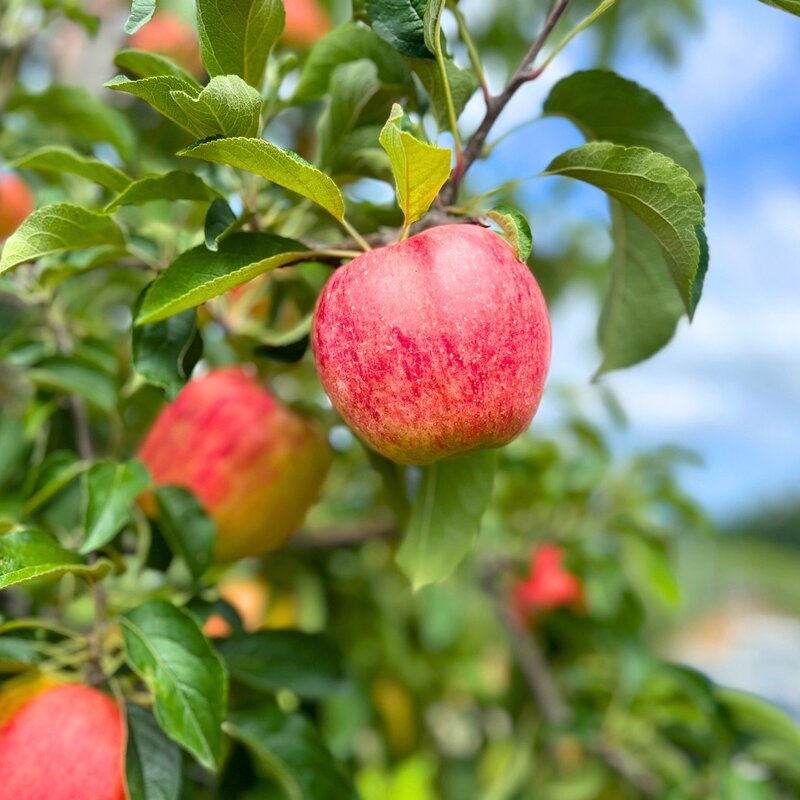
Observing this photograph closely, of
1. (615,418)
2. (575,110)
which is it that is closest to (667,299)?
(575,110)

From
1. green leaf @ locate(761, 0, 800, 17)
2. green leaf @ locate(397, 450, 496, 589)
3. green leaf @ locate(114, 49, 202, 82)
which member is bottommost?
green leaf @ locate(397, 450, 496, 589)

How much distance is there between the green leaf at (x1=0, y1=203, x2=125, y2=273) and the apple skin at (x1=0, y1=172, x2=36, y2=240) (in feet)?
2.60

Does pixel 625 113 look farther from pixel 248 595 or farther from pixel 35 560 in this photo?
pixel 248 595

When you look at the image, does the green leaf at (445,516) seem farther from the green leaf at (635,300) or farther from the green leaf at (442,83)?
the green leaf at (442,83)

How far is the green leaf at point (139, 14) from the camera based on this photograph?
1.43 ft

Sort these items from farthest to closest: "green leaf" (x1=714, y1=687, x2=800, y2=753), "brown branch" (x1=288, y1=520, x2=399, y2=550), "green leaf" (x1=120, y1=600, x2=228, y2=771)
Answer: "brown branch" (x1=288, y1=520, x2=399, y2=550)
"green leaf" (x1=714, y1=687, x2=800, y2=753)
"green leaf" (x1=120, y1=600, x2=228, y2=771)

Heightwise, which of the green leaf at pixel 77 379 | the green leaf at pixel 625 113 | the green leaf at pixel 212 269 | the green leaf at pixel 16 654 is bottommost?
the green leaf at pixel 16 654

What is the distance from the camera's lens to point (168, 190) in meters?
0.57

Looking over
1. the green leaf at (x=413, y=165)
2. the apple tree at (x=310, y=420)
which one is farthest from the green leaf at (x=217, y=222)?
the green leaf at (x=413, y=165)

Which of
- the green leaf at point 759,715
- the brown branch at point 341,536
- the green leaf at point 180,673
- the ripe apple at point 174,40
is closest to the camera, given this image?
the green leaf at point 180,673

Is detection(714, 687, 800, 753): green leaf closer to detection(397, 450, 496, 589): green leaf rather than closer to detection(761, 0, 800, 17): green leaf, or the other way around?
detection(397, 450, 496, 589): green leaf

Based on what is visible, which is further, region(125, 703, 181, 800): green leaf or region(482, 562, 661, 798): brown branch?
region(482, 562, 661, 798): brown branch

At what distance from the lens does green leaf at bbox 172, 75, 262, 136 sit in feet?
1.54

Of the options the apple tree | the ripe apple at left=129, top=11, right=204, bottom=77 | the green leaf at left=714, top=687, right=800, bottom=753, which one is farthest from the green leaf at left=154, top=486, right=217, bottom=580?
the ripe apple at left=129, top=11, right=204, bottom=77
